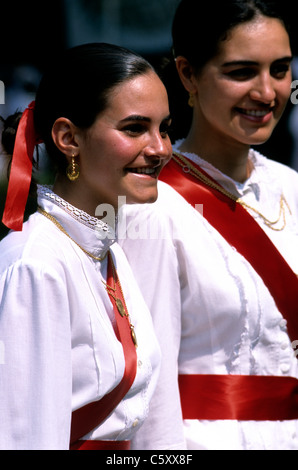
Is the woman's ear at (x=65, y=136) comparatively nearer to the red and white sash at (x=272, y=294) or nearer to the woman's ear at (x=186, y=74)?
the red and white sash at (x=272, y=294)

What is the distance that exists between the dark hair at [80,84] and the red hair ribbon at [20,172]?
28 mm

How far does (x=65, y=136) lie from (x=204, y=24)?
805 millimetres

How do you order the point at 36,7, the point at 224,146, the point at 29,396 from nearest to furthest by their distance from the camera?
the point at 29,396, the point at 224,146, the point at 36,7

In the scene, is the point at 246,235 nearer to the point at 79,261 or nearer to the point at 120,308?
the point at 120,308

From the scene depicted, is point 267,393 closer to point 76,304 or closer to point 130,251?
point 130,251

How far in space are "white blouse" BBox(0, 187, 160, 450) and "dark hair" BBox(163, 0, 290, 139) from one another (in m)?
0.81

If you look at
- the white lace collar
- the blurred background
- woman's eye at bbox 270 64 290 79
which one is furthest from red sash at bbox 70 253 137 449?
the blurred background

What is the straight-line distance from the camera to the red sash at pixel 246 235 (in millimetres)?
2762

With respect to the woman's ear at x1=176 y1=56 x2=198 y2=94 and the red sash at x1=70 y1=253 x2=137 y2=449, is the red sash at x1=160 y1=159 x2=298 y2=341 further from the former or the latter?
the red sash at x1=70 y1=253 x2=137 y2=449

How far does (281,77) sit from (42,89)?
897 mm

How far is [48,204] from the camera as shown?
2211mm

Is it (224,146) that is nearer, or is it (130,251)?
(130,251)

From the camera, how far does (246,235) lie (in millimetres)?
2834

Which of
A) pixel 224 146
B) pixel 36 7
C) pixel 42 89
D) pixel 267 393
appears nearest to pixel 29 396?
pixel 42 89
